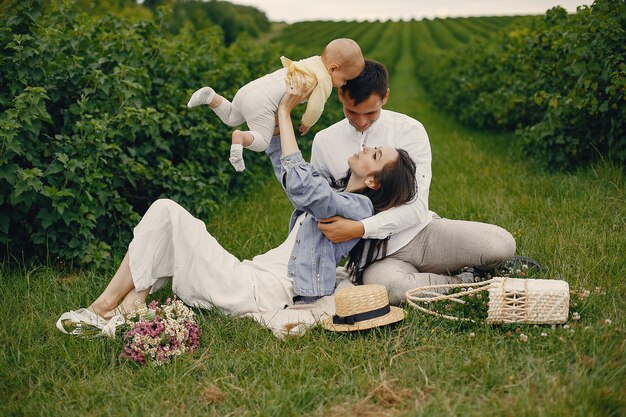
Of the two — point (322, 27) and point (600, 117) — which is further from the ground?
point (322, 27)

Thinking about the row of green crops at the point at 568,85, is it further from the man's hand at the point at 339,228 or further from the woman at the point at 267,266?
the man's hand at the point at 339,228

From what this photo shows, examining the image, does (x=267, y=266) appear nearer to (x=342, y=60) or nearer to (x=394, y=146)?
(x=394, y=146)

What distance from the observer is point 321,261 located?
395cm

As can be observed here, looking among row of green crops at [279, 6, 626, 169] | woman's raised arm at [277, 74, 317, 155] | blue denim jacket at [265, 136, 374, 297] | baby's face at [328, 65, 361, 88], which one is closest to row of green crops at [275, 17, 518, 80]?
row of green crops at [279, 6, 626, 169]

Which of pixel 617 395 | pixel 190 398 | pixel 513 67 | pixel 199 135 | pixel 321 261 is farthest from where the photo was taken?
pixel 513 67

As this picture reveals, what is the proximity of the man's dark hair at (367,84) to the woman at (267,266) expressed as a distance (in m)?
0.33

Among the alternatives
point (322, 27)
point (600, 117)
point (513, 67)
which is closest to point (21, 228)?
point (600, 117)

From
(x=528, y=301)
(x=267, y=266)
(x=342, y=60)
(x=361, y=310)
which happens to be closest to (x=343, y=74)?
(x=342, y=60)

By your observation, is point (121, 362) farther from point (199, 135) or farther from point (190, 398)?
point (199, 135)

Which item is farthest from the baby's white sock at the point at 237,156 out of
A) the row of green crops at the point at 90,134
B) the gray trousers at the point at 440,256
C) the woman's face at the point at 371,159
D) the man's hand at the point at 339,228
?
the row of green crops at the point at 90,134

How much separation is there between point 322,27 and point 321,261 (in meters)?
69.8

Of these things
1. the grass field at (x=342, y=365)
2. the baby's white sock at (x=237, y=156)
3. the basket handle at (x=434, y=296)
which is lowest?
the grass field at (x=342, y=365)

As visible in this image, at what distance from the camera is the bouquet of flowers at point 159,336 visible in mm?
3332

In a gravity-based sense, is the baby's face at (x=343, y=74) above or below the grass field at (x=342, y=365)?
above
